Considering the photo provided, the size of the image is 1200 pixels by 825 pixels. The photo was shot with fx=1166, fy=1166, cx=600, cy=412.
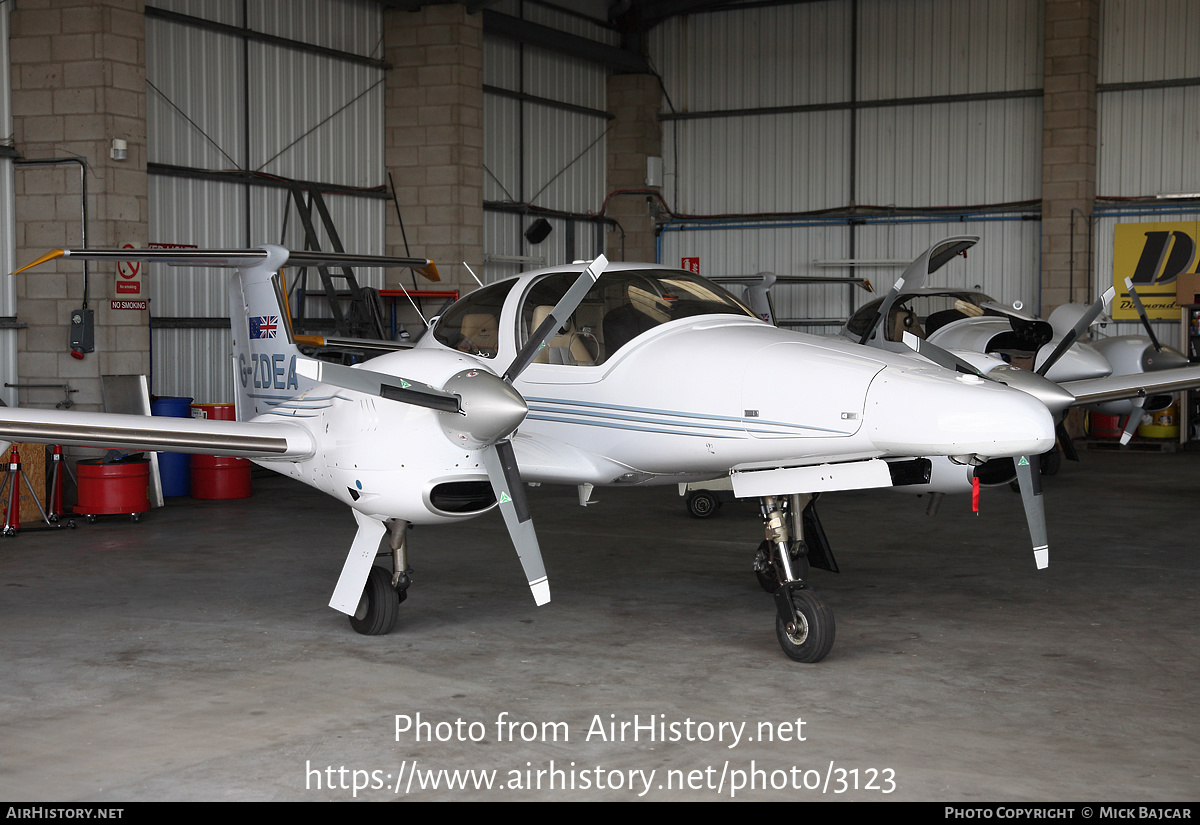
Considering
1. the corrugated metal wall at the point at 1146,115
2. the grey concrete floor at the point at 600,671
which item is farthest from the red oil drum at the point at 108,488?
the corrugated metal wall at the point at 1146,115

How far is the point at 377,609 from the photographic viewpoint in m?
6.79

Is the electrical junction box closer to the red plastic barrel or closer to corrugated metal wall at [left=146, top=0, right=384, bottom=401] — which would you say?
the red plastic barrel

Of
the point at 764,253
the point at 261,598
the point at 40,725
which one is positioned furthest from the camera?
the point at 764,253

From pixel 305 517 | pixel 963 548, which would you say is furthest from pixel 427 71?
pixel 963 548

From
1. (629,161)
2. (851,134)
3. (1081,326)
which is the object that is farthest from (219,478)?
(851,134)

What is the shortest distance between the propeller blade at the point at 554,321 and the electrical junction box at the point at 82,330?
26.4 ft

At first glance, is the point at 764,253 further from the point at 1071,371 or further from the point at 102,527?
the point at 102,527

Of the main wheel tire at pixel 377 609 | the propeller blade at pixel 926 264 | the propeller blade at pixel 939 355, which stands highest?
the propeller blade at pixel 926 264

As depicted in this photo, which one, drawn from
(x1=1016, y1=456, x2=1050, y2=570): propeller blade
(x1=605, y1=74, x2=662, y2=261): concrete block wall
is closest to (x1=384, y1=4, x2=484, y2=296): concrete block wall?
(x1=605, y1=74, x2=662, y2=261): concrete block wall

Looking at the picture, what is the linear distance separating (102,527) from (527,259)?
10.7m

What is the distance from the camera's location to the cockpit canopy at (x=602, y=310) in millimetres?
7121

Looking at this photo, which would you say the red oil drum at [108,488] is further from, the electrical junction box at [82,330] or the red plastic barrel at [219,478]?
the electrical junction box at [82,330]

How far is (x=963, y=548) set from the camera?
9.80m

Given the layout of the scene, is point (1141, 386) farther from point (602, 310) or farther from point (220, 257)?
point (220, 257)
